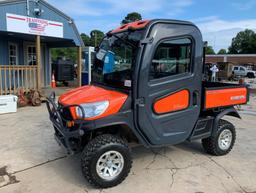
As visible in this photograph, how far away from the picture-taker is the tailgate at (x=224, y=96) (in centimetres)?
409

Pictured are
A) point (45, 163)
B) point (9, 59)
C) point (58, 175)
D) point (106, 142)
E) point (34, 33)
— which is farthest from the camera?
point (9, 59)

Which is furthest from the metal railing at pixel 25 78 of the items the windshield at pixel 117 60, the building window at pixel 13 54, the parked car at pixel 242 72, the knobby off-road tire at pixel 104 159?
the parked car at pixel 242 72

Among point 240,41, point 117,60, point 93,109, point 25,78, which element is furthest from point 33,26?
point 240,41

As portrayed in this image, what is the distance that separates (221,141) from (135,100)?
6.85 feet

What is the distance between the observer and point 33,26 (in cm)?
913

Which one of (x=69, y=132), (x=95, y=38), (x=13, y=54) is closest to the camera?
(x=69, y=132)

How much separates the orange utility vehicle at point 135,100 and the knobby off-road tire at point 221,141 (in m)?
0.23

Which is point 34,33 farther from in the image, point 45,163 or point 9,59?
point 45,163

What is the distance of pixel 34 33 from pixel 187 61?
23.7 ft

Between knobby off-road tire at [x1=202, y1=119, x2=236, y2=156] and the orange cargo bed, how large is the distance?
1.38 feet

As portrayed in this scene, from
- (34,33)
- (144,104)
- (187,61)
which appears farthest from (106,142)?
(34,33)

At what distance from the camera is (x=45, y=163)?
4.06 meters

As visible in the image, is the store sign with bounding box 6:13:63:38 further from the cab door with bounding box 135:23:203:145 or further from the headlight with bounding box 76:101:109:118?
the cab door with bounding box 135:23:203:145

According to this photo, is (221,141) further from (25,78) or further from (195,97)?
(25,78)
